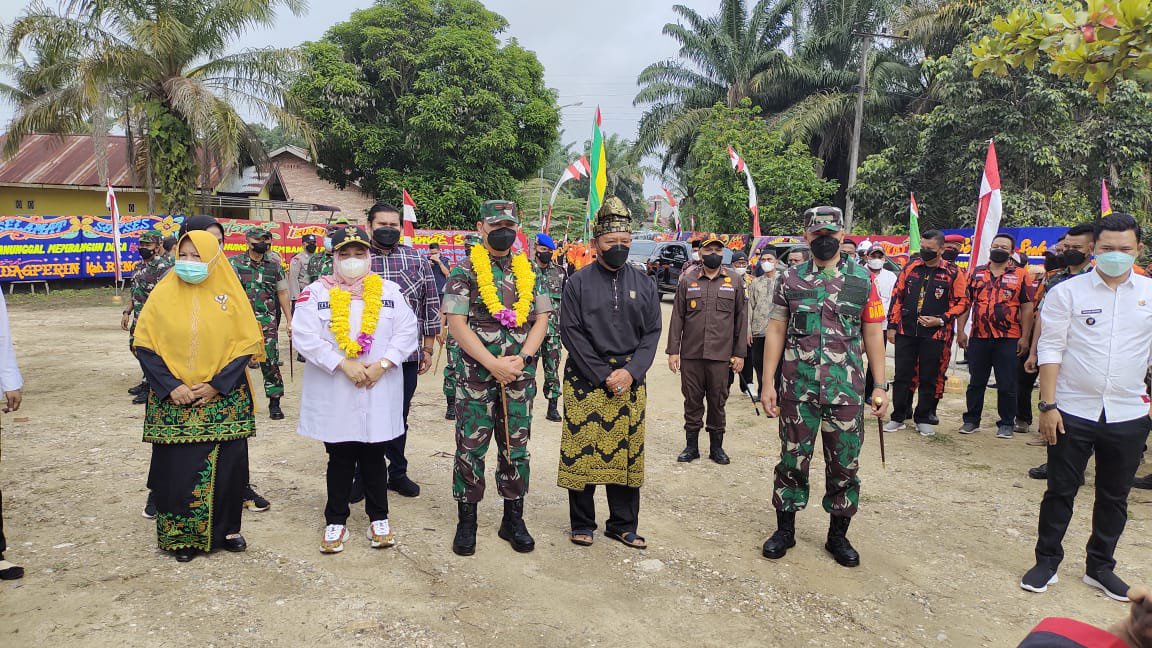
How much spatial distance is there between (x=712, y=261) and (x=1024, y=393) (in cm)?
378

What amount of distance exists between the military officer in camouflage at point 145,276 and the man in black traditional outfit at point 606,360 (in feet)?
16.0

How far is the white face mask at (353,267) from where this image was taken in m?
3.97

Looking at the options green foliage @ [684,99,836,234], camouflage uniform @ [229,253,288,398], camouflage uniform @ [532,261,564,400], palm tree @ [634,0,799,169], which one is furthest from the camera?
palm tree @ [634,0,799,169]

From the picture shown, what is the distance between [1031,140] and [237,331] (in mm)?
19065

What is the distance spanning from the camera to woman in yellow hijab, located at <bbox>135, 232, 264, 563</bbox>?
372 cm

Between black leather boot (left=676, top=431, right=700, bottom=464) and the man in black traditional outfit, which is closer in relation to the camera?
the man in black traditional outfit

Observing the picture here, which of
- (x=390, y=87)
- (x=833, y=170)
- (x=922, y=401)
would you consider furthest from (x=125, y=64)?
(x=833, y=170)

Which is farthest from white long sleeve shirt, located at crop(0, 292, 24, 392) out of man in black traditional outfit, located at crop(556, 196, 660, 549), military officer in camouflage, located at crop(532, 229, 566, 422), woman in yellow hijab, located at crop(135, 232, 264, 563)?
military officer in camouflage, located at crop(532, 229, 566, 422)

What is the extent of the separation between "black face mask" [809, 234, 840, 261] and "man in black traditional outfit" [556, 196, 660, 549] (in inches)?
36.8

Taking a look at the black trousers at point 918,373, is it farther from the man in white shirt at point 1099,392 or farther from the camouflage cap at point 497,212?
the camouflage cap at point 497,212

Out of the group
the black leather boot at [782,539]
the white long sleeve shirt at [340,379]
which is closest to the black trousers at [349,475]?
the white long sleeve shirt at [340,379]

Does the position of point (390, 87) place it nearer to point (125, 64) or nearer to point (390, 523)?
point (125, 64)

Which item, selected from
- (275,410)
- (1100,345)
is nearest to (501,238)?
(1100,345)

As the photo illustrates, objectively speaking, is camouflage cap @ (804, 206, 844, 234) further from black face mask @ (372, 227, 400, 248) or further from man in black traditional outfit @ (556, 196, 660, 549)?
black face mask @ (372, 227, 400, 248)
